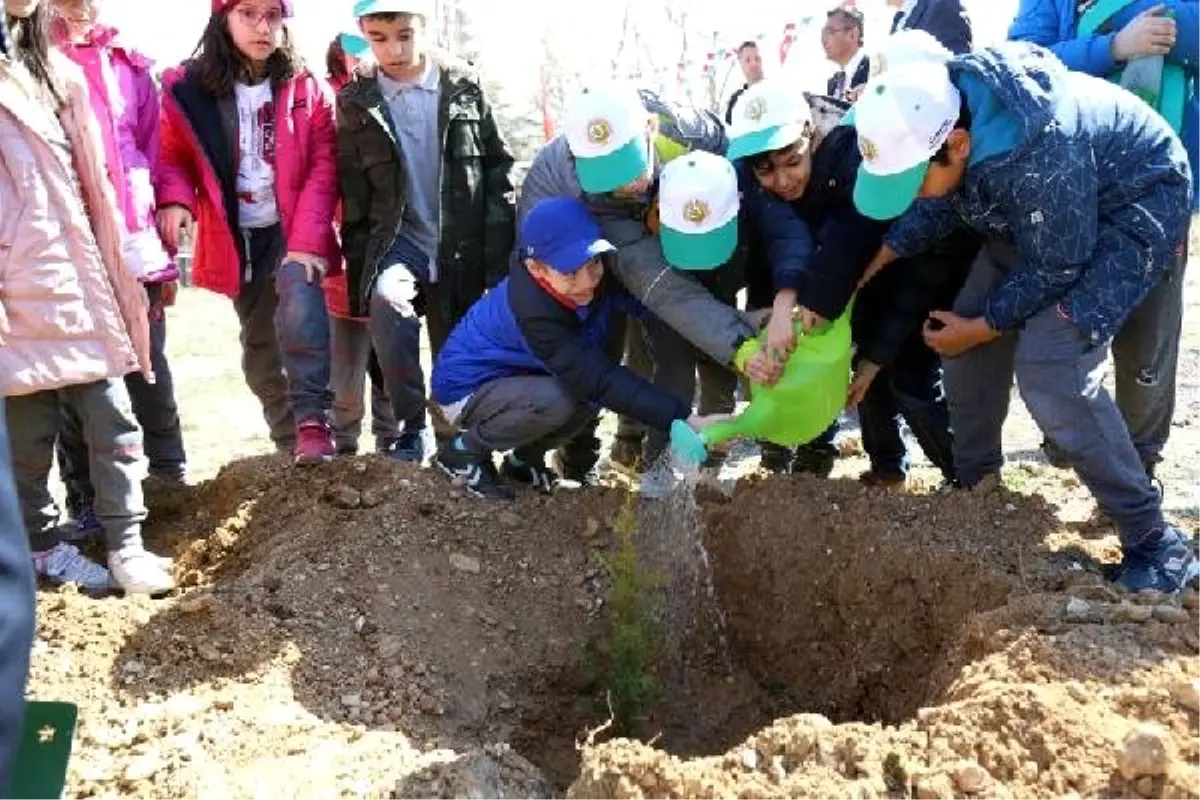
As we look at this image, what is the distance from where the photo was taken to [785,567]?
387 centimetres

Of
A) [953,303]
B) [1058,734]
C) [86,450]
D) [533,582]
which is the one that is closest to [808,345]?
[953,303]

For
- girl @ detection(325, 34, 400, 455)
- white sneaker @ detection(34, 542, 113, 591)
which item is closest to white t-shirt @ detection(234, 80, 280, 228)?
girl @ detection(325, 34, 400, 455)

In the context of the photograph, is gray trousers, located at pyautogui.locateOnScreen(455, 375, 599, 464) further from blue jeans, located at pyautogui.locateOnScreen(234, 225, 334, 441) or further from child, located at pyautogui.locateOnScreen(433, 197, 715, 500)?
blue jeans, located at pyautogui.locateOnScreen(234, 225, 334, 441)

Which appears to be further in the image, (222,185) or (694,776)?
(222,185)

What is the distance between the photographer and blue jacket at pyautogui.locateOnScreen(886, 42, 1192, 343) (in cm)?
312

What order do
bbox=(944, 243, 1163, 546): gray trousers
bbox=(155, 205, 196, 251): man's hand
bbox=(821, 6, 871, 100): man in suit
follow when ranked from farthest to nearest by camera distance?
bbox=(821, 6, 871, 100): man in suit → bbox=(155, 205, 196, 251): man's hand → bbox=(944, 243, 1163, 546): gray trousers

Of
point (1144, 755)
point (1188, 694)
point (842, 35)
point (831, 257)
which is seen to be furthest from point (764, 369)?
point (842, 35)

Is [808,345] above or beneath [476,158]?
beneath

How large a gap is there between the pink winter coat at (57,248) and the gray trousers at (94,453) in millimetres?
107

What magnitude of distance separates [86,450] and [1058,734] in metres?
3.50

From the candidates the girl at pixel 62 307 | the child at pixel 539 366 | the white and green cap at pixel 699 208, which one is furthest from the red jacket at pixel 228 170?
the white and green cap at pixel 699 208

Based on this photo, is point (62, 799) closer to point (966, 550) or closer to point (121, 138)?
point (121, 138)

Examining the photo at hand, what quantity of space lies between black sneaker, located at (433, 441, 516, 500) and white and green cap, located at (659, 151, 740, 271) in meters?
1.12

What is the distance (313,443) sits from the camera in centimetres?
431
